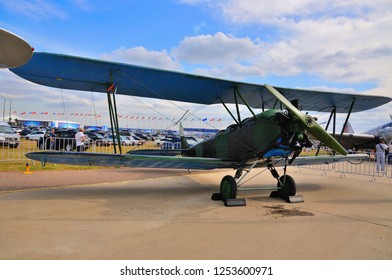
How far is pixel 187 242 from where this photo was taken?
3.62 meters

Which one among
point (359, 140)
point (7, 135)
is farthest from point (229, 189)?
point (359, 140)

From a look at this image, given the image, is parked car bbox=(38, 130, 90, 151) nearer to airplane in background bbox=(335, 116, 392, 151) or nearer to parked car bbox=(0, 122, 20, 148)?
parked car bbox=(0, 122, 20, 148)

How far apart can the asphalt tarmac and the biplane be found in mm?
849

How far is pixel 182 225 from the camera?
4434 mm

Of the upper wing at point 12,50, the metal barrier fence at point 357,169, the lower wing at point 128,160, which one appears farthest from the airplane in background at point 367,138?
the upper wing at point 12,50

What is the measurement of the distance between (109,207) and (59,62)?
321cm

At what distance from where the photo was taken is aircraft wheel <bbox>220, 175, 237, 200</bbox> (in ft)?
19.9

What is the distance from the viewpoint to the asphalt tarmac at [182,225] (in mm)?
3305

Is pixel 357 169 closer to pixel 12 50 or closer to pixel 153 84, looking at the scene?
pixel 153 84

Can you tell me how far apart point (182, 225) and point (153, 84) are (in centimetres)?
417

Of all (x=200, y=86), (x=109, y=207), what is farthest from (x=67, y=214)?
(x=200, y=86)

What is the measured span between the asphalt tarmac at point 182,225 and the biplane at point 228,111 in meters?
0.85

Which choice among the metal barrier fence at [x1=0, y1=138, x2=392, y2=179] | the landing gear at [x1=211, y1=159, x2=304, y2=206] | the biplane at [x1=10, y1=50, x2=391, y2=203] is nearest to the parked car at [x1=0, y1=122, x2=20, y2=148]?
the metal barrier fence at [x1=0, y1=138, x2=392, y2=179]

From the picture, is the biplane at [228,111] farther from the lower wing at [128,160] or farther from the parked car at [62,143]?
the parked car at [62,143]
